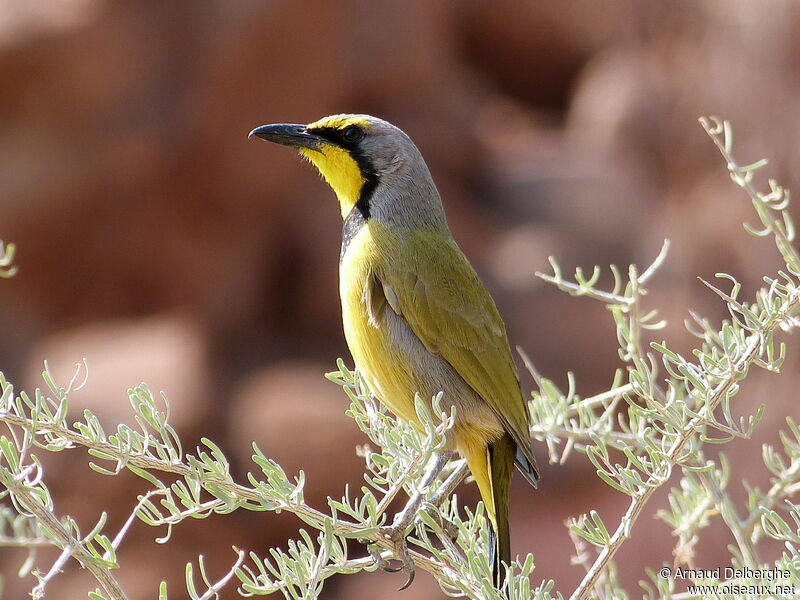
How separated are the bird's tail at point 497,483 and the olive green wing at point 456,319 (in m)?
0.06

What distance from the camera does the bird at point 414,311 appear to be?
261cm

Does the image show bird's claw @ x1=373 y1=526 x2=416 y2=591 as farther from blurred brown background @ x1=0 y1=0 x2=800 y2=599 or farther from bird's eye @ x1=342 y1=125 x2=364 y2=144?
blurred brown background @ x1=0 y1=0 x2=800 y2=599

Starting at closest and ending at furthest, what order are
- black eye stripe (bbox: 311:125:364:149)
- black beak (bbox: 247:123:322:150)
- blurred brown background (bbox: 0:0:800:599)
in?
1. black beak (bbox: 247:123:322:150)
2. black eye stripe (bbox: 311:125:364:149)
3. blurred brown background (bbox: 0:0:800:599)

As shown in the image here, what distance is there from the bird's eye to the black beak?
0.08 metres

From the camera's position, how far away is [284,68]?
28.3 feet

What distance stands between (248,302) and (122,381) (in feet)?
4.56

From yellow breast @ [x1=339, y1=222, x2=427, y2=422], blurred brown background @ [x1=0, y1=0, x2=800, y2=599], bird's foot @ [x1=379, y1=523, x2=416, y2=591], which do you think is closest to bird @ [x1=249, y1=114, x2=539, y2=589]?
yellow breast @ [x1=339, y1=222, x2=427, y2=422]

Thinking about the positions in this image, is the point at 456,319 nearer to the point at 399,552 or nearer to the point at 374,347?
the point at 374,347

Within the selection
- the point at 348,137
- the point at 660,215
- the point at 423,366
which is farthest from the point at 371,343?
the point at 660,215

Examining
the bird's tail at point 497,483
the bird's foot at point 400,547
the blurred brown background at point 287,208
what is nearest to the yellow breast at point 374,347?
the bird's tail at point 497,483

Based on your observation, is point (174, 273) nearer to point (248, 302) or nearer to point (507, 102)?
point (248, 302)

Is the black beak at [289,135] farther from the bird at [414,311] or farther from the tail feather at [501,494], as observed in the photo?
the tail feather at [501,494]

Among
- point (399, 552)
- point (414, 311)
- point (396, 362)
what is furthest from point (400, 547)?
point (414, 311)

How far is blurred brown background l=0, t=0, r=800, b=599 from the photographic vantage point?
7.96m
